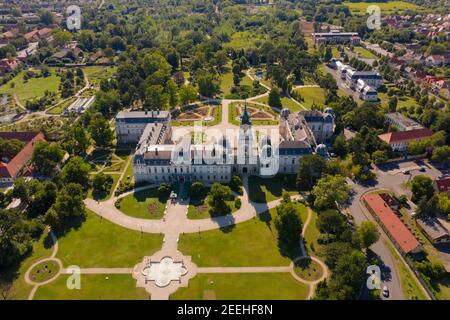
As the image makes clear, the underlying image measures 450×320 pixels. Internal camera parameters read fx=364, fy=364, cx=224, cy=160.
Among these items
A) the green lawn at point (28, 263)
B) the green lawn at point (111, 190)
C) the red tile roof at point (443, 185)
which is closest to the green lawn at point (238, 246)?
the green lawn at point (111, 190)

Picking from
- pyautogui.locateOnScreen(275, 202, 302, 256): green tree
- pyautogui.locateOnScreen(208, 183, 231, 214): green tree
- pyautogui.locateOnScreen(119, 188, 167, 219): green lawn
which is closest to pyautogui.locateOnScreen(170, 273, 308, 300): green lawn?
pyautogui.locateOnScreen(275, 202, 302, 256): green tree

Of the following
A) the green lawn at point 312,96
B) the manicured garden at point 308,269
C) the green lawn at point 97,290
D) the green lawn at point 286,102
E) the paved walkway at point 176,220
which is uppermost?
the green lawn at point 312,96

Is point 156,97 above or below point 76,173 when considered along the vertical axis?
above

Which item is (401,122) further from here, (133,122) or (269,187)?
(133,122)

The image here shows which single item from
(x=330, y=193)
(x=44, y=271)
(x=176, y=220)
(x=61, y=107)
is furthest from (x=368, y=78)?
(x=44, y=271)

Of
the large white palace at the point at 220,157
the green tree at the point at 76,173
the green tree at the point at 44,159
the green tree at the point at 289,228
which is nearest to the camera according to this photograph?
the green tree at the point at 289,228

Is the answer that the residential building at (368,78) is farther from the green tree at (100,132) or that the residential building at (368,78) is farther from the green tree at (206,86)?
the green tree at (100,132)
